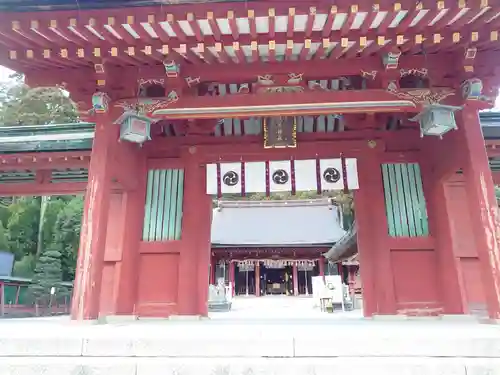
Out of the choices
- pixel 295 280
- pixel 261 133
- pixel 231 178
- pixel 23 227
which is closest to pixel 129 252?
pixel 231 178

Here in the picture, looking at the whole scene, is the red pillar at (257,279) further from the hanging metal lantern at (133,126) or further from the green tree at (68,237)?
the hanging metal lantern at (133,126)

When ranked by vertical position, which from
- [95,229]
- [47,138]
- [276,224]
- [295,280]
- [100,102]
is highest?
[276,224]

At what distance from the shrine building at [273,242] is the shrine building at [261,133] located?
55.6 ft

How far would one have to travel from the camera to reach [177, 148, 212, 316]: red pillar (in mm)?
7027

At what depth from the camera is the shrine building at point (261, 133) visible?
17.0ft

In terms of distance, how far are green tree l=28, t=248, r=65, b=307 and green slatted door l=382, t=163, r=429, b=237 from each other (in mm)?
15758

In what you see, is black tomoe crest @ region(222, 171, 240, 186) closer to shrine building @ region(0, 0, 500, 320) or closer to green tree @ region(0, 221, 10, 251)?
shrine building @ region(0, 0, 500, 320)

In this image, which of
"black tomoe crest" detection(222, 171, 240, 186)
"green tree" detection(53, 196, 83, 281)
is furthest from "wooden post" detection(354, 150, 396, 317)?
"green tree" detection(53, 196, 83, 281)

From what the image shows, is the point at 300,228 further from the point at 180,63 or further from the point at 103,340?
the point at 103,340

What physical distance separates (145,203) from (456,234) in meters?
5.60

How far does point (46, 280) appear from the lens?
18328 millimetres

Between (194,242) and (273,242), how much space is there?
18.5 m

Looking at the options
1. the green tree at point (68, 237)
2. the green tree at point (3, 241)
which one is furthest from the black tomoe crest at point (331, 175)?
the green tree at point (3, 241)

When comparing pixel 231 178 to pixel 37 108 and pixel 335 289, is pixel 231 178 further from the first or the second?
pixel 37 108
